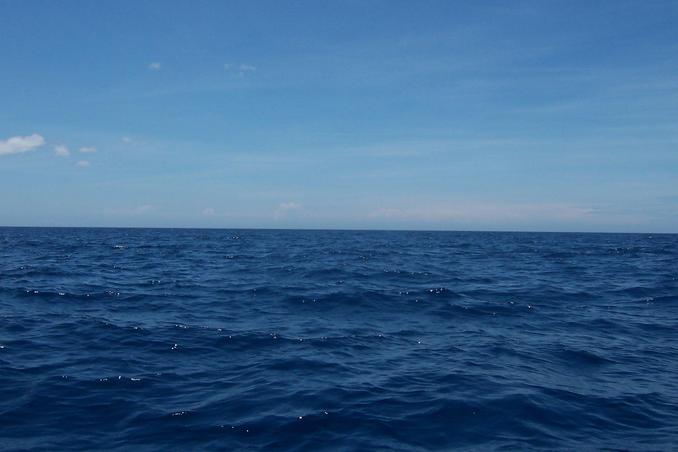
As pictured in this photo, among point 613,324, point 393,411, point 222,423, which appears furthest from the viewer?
point 613,324

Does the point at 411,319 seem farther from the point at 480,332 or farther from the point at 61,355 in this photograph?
the point at 61,355

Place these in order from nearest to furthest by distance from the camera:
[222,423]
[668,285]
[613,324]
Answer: [222,423]
[613,324]
[668,285]

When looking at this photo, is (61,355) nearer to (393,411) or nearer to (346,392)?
(346,392)

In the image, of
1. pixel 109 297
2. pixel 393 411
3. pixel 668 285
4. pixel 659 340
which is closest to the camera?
pixel 393 411

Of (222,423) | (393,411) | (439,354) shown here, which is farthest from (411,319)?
(222,423)

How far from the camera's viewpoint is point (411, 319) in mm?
16500

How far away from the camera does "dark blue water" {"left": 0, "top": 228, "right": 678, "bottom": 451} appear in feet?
25.6

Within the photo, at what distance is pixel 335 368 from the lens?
36.1 feet

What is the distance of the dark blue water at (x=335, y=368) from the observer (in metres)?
7.82

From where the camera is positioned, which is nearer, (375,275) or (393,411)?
(393,411)

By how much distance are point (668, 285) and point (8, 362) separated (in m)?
27.6

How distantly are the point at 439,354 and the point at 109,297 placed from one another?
13.9m

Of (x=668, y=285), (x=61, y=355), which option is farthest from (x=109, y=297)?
(x=668, y=285)

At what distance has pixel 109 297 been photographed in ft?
64.7
